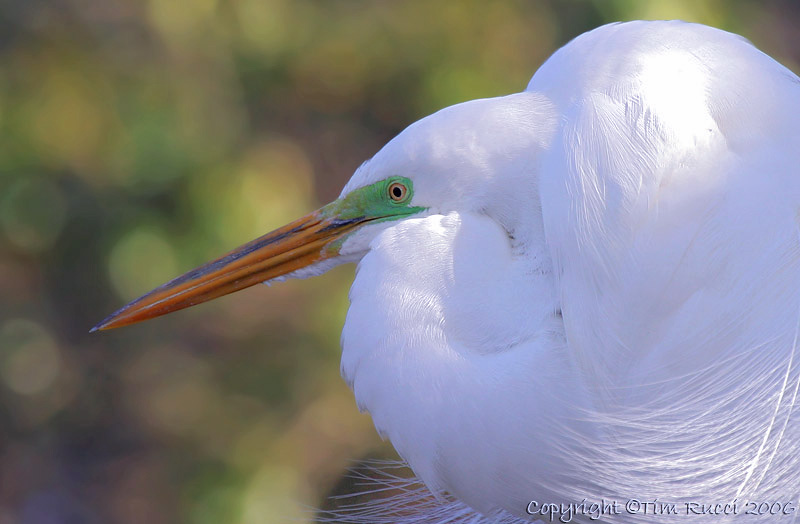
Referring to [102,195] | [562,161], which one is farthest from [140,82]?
[562,161]

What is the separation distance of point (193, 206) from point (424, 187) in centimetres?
149

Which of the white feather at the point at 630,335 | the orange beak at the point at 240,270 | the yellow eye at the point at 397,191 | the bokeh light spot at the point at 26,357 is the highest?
the bokeh light spot at the point at 26,357

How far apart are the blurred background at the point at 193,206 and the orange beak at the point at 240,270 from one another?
3.30 feet

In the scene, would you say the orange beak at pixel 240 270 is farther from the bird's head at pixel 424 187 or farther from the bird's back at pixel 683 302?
the bird's back at pixel 683 302

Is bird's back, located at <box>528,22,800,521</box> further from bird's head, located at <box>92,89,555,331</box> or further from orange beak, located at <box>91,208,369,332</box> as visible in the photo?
orange beak, located at <box>91,208,369,332</box>

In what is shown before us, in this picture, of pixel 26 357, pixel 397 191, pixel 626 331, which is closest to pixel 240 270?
pixel 397 191

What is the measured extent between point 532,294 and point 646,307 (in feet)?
0.45

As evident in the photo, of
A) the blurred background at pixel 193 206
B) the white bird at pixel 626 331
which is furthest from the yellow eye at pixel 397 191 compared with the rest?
the blurred background at pixel 193 206

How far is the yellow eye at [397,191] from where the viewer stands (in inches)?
44.7

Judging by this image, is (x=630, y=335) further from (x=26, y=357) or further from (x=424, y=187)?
Result: (x=26, y=357)

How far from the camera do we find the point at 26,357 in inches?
110

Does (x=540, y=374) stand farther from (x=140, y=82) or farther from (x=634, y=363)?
(x=140, y=82)

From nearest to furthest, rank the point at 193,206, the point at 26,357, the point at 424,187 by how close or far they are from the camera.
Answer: the point at 424,187 < the point at 193,206 < the point at 26,357

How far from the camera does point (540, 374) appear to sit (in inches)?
36.4
